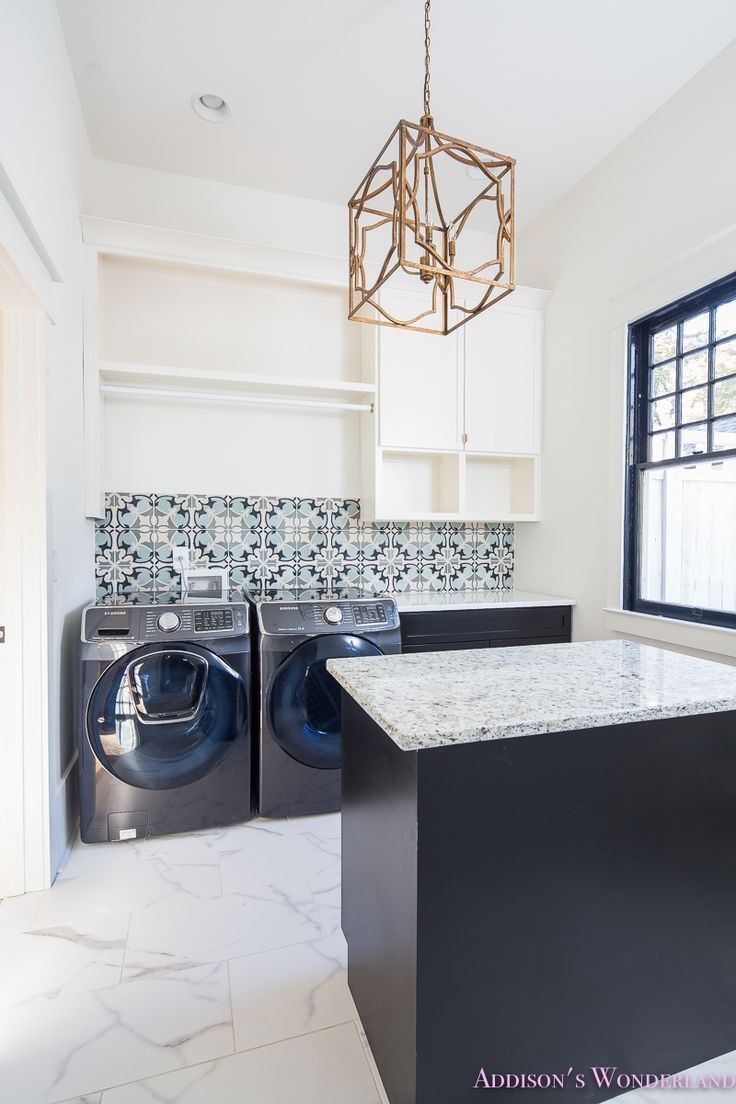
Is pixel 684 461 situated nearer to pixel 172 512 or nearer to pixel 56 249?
pixel 172 512

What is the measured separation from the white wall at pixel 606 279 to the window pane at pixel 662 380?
5.3 inches

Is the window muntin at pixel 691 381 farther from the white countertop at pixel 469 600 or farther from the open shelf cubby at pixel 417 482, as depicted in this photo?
the open shelf cubby at pixel 417 482

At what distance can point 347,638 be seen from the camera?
8.21ft

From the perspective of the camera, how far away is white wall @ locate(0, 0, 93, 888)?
1.54m

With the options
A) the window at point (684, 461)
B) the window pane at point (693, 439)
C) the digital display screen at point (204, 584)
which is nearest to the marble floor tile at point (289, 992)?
the digital display screen at point (204, 584)

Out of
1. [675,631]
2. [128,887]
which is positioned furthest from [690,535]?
[128,887]

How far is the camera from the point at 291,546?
10.5 ft

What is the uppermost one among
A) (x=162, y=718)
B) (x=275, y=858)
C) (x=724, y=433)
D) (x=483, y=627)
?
(x=724, y=433)

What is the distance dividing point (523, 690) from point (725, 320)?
196 centimetres

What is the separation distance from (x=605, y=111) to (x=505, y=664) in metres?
2.57

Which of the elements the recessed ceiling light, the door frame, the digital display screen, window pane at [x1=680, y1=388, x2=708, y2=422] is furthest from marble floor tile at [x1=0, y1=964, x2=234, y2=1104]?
the recessed ceiling light

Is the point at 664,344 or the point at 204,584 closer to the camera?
the point at 664,344

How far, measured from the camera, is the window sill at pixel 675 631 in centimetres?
218

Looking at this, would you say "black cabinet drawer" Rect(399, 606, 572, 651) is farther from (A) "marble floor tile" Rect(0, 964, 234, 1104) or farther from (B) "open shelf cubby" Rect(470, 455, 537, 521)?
(A) "marble floor tile" Rect(0, 964, 234, 1104)
